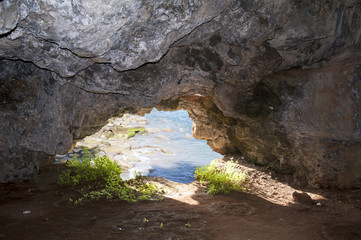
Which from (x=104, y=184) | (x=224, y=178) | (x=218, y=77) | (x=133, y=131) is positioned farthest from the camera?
(x=133, y=131)

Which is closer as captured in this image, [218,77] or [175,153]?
[218,77]

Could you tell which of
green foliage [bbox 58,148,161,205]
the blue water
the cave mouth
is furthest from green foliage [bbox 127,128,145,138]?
green foliage [bbox 58,148,161,205]

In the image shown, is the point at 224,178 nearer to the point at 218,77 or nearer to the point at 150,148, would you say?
the point at 218,77

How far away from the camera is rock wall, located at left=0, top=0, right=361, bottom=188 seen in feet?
14.6

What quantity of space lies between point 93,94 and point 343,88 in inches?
244

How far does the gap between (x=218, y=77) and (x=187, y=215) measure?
3.70 m

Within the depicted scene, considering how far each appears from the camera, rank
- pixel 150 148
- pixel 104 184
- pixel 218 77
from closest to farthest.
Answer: pixel 218 77, pixel 104 184, pixel 150 148

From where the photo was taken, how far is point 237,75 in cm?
731

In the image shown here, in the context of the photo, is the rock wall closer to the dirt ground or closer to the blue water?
the dirt ground

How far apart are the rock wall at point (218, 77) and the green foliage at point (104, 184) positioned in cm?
112

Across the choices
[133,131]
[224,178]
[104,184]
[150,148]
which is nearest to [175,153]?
[150,148]

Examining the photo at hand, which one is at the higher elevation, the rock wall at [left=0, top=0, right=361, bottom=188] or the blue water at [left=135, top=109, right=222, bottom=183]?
the rock wall at [left=0, top=0, right=361, bottom=188]

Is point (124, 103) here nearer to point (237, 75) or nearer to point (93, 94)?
point (93, 94)

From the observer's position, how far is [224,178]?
831cm
